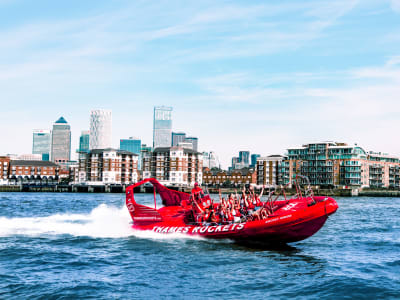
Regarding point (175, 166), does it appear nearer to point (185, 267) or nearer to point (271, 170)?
point (271, 170)

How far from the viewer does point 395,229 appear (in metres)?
32.8

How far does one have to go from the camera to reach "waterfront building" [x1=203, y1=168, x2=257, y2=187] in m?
186

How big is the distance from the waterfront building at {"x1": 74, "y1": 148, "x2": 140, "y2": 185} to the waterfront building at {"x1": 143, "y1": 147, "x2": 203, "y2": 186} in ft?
20.5

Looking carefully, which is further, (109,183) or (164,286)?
(109,183)

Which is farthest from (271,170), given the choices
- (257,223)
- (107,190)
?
(257,223)

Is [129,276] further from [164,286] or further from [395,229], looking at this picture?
[395,229]

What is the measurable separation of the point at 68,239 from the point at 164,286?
11.9 m

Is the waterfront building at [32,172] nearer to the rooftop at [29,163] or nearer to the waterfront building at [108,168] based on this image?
the rooftop at [29,163]

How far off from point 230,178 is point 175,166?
4208cm

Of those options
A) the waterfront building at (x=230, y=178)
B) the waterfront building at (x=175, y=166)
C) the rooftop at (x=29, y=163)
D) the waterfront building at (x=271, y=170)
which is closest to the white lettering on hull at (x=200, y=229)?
the waterfront building at (x=175, y=166)

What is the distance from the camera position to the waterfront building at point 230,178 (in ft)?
611

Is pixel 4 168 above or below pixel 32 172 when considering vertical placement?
above

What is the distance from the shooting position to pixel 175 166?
15338 cm

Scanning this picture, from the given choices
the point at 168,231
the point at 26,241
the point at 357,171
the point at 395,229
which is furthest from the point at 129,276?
the point at 357,171
